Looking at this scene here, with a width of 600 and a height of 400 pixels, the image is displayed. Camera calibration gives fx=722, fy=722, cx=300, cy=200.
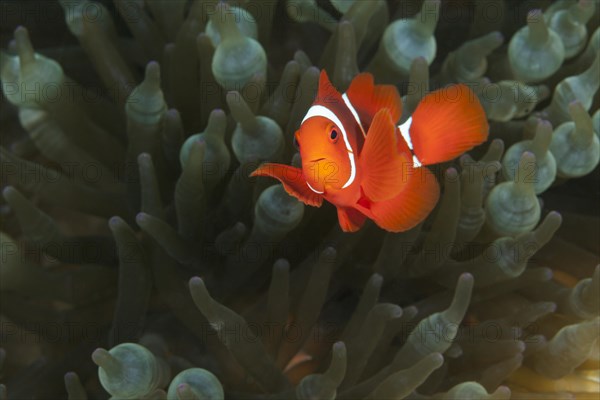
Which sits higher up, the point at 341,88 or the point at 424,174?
the point at 341,88

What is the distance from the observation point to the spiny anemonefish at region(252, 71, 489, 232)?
25.8 inches

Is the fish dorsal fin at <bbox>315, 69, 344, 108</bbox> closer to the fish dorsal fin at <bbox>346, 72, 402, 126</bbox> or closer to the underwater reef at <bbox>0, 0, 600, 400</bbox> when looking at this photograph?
the fish dorsal fin at <bbox>346, 72, 402, 126</bbox>

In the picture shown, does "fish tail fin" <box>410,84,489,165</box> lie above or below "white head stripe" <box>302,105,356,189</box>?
above

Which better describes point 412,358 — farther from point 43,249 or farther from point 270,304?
point 43,249

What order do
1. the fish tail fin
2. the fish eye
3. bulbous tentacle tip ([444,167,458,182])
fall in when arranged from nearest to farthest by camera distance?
the fish eye, the fish tail fin, bulbous tentacle tip ([444,167,458,182])

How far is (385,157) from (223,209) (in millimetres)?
377

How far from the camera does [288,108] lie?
3.21 ft

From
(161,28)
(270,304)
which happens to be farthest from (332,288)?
(161,28)

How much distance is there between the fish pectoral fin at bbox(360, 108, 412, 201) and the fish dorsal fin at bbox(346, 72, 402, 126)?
3.4 inches

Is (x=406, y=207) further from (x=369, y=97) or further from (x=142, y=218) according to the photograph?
(x=142, y=218)

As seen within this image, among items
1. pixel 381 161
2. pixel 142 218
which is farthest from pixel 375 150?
pixel 142 218

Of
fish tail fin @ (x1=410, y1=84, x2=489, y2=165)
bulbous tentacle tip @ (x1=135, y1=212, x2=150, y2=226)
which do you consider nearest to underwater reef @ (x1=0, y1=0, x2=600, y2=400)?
bulbous tentacle tip @ (x1=135, y1=212, x2=150, y2=226)

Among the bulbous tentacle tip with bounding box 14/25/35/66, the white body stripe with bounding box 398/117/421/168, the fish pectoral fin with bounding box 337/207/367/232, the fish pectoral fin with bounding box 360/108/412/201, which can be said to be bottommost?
the fish pectoral fin with bounding box 337/207/367/232

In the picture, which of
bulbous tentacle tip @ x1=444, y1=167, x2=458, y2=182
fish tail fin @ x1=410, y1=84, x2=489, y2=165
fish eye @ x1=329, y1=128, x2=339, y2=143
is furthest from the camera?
bulbous tentacle tip @ x1=444, y1=167, x2=458, y2=182
